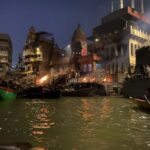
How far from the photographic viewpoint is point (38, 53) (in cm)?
9219

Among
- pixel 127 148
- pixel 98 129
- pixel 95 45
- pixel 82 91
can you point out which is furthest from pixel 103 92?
pixel 127 148

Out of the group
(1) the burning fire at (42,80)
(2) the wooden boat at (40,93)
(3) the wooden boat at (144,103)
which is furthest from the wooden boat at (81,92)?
(1) the burning fire at (42,80)

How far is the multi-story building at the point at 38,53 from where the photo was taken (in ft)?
302

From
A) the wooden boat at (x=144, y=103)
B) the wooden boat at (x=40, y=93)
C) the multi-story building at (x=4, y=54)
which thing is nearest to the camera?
the wooden boat at (x=144, y=103)

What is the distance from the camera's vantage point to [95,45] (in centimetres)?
7862

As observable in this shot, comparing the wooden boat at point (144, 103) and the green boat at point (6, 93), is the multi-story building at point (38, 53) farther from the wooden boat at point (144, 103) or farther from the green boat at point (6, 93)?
the wooden boat at point (144, 103)

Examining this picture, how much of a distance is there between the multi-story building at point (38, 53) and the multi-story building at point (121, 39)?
24511 millimetres

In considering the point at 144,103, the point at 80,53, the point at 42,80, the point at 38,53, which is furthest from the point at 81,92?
the point at 38,53

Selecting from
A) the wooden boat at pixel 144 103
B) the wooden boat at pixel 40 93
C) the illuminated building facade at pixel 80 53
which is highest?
the illuminated building facade at pixel 80 53

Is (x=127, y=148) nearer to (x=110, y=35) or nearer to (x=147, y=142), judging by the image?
(x=147, y=142)

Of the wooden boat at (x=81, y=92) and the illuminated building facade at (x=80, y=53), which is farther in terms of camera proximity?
the illuminated building facade at (x=80, y=53)

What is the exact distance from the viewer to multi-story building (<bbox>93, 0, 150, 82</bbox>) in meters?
67.8

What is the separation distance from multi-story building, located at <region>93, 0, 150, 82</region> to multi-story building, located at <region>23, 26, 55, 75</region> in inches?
965

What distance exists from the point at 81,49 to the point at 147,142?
73.7 m
